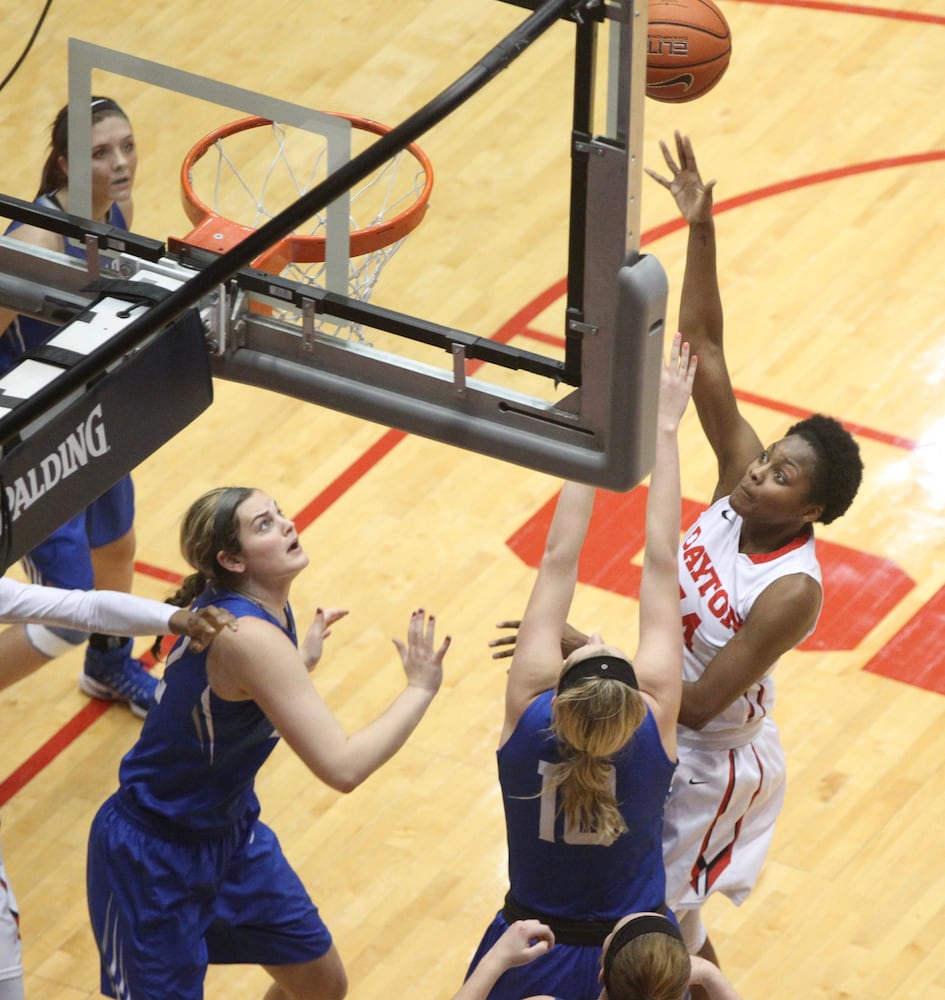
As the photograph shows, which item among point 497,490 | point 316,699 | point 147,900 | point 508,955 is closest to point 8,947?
point 147,900

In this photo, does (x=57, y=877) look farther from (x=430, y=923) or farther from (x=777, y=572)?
(x=777, y=572)

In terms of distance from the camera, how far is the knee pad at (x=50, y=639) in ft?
18.0

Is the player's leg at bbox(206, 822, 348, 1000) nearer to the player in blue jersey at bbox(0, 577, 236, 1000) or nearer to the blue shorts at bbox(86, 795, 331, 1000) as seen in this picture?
the blue shorts at bbox(86, 795, 331, 1000)

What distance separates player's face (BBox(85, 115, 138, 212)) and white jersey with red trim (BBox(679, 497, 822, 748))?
1572 millimetres

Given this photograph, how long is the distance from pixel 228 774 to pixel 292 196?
1.28 m

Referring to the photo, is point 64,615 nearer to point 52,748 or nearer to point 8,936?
point 8,936

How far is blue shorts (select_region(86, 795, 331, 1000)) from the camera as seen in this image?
4398mm

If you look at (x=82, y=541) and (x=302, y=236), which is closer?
(x=302, y=236)

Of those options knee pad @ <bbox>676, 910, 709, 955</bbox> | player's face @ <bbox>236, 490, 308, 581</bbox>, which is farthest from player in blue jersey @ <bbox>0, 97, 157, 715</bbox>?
knee pad @ <bbox>676, 910, 709, 955</bbox>

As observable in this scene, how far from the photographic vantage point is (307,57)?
540 centimetres

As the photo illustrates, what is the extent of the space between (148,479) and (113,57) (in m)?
3.29

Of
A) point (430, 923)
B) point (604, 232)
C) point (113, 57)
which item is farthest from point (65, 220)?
point (430, 923)

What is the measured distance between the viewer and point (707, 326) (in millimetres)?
4676

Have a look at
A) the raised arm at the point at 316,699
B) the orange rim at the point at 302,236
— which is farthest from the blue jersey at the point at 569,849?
the orange rim at the point at 302,236
